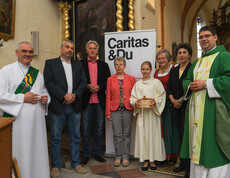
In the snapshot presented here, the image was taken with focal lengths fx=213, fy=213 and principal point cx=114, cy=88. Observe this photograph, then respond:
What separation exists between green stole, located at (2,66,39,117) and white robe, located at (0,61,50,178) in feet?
0.13

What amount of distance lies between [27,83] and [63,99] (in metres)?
0.53

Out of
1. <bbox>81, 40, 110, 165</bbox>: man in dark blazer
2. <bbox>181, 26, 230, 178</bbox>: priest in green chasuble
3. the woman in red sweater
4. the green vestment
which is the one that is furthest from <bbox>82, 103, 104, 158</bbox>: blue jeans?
the green vestment

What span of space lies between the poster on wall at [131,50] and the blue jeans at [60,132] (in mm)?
840

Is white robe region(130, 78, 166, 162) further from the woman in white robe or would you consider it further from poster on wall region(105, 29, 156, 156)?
poster on wall region(105, 29, 156, 156)

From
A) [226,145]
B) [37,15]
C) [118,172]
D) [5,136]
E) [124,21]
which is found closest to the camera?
[5,136]

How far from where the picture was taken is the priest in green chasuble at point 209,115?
199cm

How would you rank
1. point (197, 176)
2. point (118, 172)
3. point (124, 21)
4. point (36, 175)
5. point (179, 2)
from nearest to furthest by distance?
1. point (197, 176)
2. point (36, 175)
3. point (118, 172)
4. point (124, 21)
5. point (179, 2)

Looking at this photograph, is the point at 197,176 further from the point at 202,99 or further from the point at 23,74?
the point at 23,74

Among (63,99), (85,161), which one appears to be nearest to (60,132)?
(63,99)

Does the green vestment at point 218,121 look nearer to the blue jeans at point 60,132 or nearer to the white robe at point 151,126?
the white robe at point 151,126

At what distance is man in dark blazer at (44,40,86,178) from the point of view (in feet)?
8.98

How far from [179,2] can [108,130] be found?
9645mm

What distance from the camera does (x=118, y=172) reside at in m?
2.89

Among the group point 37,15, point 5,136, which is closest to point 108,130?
point 5,136
